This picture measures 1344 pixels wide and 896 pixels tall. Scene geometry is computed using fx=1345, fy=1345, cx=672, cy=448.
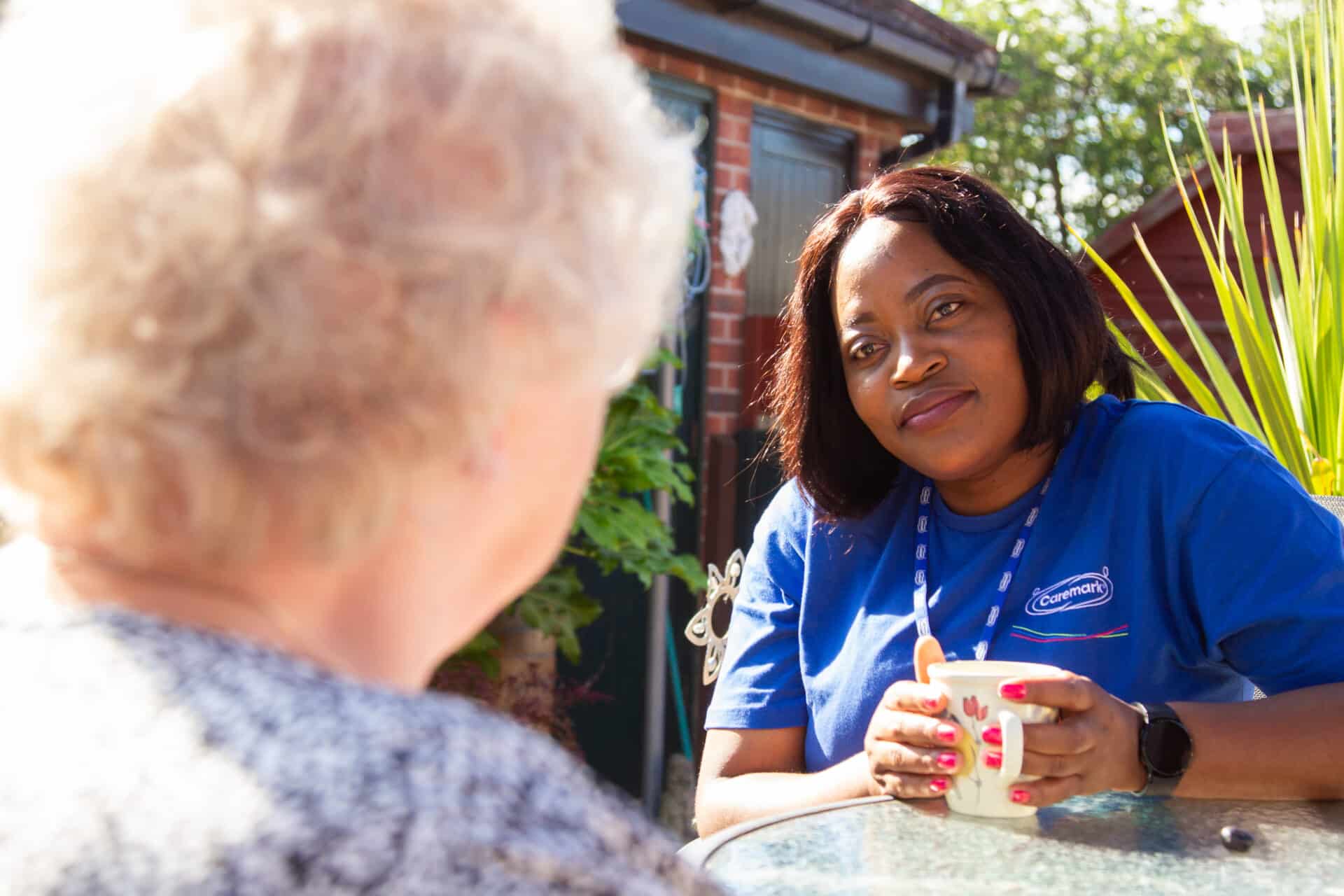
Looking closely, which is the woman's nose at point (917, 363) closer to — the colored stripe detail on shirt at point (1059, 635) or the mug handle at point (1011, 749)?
the colored stripe detail on shirt at point (1059, 635)

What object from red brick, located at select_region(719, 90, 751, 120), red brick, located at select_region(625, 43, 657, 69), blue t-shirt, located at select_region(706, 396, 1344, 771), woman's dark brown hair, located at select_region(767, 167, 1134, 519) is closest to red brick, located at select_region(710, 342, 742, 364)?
red brick, located at select_region(719, 90, 751, 120)

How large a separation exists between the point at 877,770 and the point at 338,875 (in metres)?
1.06

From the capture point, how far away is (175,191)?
0.66m

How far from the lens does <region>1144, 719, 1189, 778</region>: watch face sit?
1.56 metres

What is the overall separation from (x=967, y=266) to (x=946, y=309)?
2.8 inches

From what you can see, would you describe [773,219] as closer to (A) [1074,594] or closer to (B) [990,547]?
(B) [990,547]

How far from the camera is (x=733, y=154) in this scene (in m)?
5.11

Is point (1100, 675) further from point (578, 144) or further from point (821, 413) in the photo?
point (578, 144)

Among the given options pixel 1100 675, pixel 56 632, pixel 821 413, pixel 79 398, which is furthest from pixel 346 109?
pixel 821 413

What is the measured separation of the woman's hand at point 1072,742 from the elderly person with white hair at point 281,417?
80cm

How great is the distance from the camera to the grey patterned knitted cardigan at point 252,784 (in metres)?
0.62

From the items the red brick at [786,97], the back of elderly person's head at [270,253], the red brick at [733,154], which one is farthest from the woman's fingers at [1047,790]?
the red brick at [786,97]

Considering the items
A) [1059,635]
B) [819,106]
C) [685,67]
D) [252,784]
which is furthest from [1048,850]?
[819,106]

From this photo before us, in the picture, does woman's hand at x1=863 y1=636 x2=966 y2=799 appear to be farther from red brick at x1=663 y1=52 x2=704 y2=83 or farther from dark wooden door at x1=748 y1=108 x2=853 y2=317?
dark wooden door at x1=748 y1=108 x2=853 y2=317
